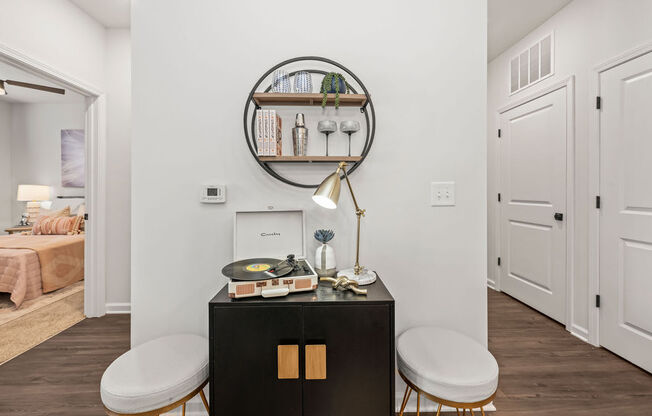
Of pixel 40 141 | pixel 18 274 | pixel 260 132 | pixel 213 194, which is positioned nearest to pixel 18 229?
pixel 40 141

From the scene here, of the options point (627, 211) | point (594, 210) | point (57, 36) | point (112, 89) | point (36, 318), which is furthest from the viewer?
point (112, 89)

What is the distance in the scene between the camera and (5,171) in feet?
15.8

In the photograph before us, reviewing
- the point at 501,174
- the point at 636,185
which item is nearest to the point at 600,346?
the point at 636,185

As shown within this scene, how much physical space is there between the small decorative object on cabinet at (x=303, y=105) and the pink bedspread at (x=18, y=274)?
10.2 feet

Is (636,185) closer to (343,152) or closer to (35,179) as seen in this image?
(343,152)

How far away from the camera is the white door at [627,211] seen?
6.21 ft

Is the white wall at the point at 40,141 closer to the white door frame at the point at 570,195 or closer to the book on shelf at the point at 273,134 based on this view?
the book on shelf at the point at 273,134

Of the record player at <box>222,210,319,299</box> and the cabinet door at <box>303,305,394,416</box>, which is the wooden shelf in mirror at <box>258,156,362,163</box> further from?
the cabinet door at <box>303,305,394,416</box>

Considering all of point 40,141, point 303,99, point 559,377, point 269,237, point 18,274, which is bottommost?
point 559,377

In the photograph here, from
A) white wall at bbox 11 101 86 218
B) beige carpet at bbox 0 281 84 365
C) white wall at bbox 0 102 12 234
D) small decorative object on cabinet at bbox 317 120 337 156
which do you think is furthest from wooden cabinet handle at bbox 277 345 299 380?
white wall at bbox 0 102 12 234

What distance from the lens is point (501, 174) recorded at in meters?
3.31

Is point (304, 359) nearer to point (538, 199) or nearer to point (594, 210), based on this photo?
point (594, 210)

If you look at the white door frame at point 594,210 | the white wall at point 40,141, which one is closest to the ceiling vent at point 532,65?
the white door frame at point 594,210

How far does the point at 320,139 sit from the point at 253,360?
1054 millimetres
